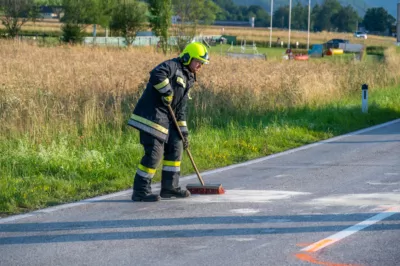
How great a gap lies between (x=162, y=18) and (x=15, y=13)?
9.90m

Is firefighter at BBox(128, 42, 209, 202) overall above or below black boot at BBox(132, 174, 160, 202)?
above

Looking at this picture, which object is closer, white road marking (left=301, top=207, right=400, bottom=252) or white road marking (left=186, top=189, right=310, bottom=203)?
white road marking (left=301, top=207, right=400, bottom=252)

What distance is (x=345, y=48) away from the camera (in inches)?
2562

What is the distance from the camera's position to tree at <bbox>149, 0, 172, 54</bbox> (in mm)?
47844

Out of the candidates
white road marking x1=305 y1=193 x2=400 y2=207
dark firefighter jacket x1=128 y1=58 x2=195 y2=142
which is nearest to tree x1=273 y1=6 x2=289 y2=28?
white road marking x1=305 y1=193 x2=400 y2=207

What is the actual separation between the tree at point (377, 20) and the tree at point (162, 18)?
89.6 meters

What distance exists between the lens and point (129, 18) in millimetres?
52094

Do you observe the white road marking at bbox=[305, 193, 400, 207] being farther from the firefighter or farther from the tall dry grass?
the tall dry grass

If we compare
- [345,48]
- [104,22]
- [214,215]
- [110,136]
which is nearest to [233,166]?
[110,136]

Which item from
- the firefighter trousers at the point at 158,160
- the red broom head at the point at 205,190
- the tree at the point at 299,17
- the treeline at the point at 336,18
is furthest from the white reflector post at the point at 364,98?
the tree at the point at 299,17

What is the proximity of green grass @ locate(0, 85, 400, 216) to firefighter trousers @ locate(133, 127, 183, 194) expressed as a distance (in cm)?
80

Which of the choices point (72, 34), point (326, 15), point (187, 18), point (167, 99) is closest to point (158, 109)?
point (167, 99)

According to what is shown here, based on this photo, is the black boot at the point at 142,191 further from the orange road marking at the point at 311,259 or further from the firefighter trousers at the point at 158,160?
the orange road marking at the point at 311,259

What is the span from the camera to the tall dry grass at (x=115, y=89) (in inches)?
532
